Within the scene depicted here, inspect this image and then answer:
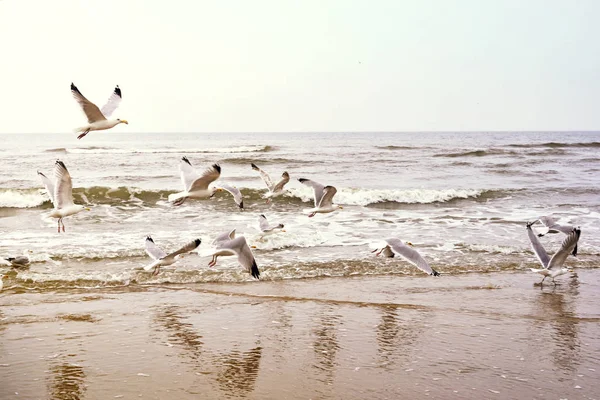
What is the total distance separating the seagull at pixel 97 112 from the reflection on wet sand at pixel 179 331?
2.75 m

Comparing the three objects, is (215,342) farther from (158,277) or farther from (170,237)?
(170,237)

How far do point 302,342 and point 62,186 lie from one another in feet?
15.4

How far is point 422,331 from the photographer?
240 inches

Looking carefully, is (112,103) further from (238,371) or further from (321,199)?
(238,371)

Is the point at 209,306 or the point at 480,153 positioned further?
the point at 480,153

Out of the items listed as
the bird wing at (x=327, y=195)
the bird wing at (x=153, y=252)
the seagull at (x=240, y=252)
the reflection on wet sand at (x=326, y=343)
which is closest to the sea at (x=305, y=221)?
the seagull at (x=240, y=252)

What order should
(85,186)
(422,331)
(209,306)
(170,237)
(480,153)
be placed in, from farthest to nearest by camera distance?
(480,153) < (85,186) < (170,237) < (209,306) < (422,331)

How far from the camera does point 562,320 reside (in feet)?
21.7

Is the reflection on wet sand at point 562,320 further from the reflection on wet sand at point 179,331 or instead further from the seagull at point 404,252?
the reflection on wet sand at point 179,331

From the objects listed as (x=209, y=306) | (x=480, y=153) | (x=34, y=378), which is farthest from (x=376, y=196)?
(x=480, y=153)

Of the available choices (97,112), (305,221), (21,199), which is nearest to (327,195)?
(305,221)

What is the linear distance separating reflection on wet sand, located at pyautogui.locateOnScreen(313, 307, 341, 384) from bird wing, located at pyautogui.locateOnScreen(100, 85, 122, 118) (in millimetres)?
4379

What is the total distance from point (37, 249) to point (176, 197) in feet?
12.3

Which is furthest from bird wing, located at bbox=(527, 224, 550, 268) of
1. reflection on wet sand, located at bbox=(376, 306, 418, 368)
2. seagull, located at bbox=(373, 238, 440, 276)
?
reflection on wet sand, located at bbox=(376, 306, 418, 368)
